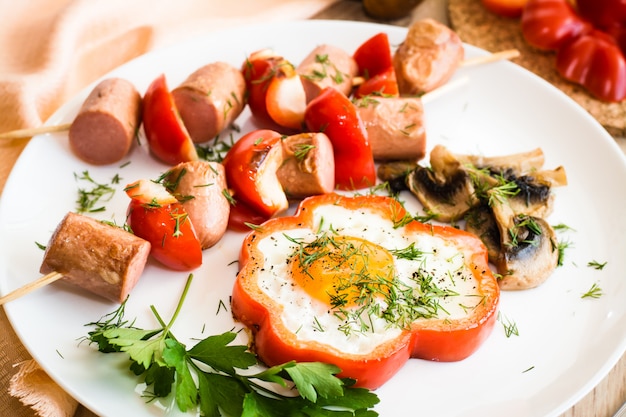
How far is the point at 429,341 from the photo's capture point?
13.1 feet

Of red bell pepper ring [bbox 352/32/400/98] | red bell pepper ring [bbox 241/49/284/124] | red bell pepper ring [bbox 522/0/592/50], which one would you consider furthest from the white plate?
red bell pepper ring [bbox 522/0/592/50]

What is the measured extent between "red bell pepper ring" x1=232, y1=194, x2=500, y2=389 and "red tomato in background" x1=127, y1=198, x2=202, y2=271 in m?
0.36

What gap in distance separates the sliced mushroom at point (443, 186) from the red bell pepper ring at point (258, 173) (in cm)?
98

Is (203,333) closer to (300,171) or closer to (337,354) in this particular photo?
(337,354)

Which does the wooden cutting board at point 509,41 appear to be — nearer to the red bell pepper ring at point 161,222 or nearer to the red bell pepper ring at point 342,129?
the red bell pepper ring at point 342,129

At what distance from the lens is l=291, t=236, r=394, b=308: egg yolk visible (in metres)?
4.04


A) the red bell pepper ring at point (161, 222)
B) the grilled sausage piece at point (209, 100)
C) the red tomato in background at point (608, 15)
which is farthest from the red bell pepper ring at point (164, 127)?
the red tomato in background at point (608, 15)

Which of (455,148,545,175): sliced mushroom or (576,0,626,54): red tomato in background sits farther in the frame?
(576,0,626,54): red tomato in background

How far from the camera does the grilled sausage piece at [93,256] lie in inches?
160

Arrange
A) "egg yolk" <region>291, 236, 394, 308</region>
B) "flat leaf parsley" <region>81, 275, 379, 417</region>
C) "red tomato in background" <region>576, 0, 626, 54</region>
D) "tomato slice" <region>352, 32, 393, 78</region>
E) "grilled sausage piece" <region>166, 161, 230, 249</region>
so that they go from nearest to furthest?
"flat leaf parsley" <region>81, 275, 379, 417</region>, "egg yolk" <region>291, 236, 394, 308</region>, "grilled sausage piece" <region>166, 161, 230, 249</region>, "tomato slice" <region>352, 32, 393, 78</region>, "red tomato in background" <region>576, 0, 626, 54</region>

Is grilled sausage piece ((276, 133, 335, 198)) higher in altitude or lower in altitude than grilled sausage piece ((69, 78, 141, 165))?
lower

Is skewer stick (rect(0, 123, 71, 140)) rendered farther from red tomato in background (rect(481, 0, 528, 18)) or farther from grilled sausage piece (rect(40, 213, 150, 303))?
red tomato in background (rect(481, 0, 528, 18))

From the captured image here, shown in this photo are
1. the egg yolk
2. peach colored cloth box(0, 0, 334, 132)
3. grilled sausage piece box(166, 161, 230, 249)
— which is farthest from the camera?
peach colored cloth box(0, 0, 334, 132)

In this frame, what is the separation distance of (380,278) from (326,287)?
31 cm
